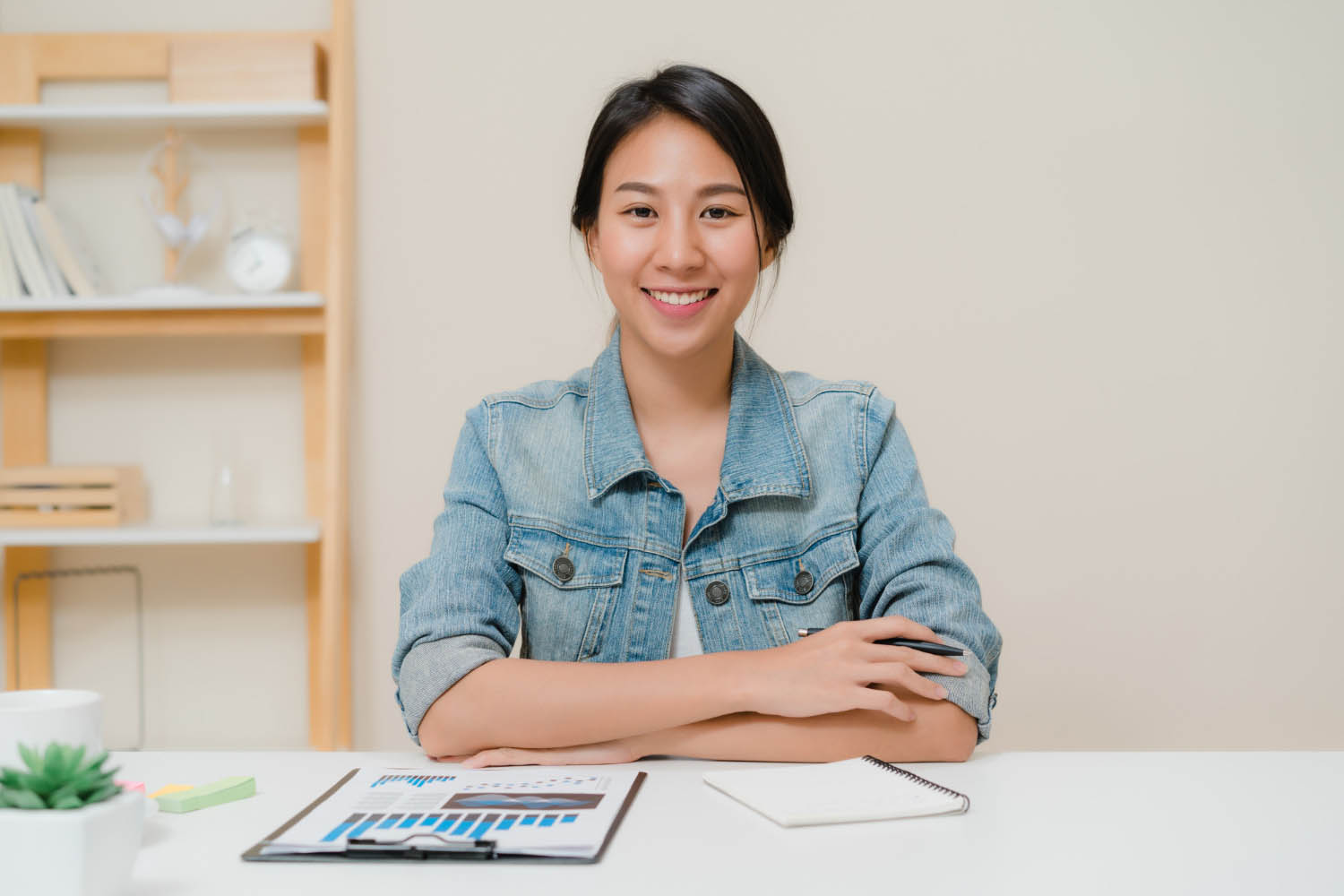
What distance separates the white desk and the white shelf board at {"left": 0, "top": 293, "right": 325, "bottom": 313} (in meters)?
1.54

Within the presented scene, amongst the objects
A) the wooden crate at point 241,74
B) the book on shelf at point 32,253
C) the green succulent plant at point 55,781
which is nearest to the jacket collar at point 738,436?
the green succulent plant at point 55,781

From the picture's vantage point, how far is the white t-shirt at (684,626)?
1333 mm

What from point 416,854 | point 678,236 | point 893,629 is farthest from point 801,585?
point 416,854

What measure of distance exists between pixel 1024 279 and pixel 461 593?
5.72 ft

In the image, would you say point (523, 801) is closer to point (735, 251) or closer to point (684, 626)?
point (684, 626)

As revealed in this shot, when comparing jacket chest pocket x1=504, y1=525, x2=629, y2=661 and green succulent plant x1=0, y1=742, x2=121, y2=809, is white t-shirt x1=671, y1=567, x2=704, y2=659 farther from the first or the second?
green succulent plant x1=0, y1=742, x2=121, y2=809

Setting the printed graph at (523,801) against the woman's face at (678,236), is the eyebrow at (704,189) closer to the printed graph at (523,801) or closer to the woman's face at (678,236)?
the woman's face at (678,236)

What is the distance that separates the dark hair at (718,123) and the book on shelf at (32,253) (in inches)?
61.9

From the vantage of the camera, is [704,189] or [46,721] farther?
[704,189]

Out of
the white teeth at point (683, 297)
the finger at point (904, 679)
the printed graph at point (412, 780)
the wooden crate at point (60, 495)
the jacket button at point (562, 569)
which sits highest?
the white teeth at point (683, 297)

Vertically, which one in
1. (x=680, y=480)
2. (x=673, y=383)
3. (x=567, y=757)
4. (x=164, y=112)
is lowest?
(x=567, y=757)

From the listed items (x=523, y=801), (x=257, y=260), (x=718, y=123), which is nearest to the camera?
A: (x=523, y=801)

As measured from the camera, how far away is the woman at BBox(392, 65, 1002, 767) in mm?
1273

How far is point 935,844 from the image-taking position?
Answer: 764 millimetres
